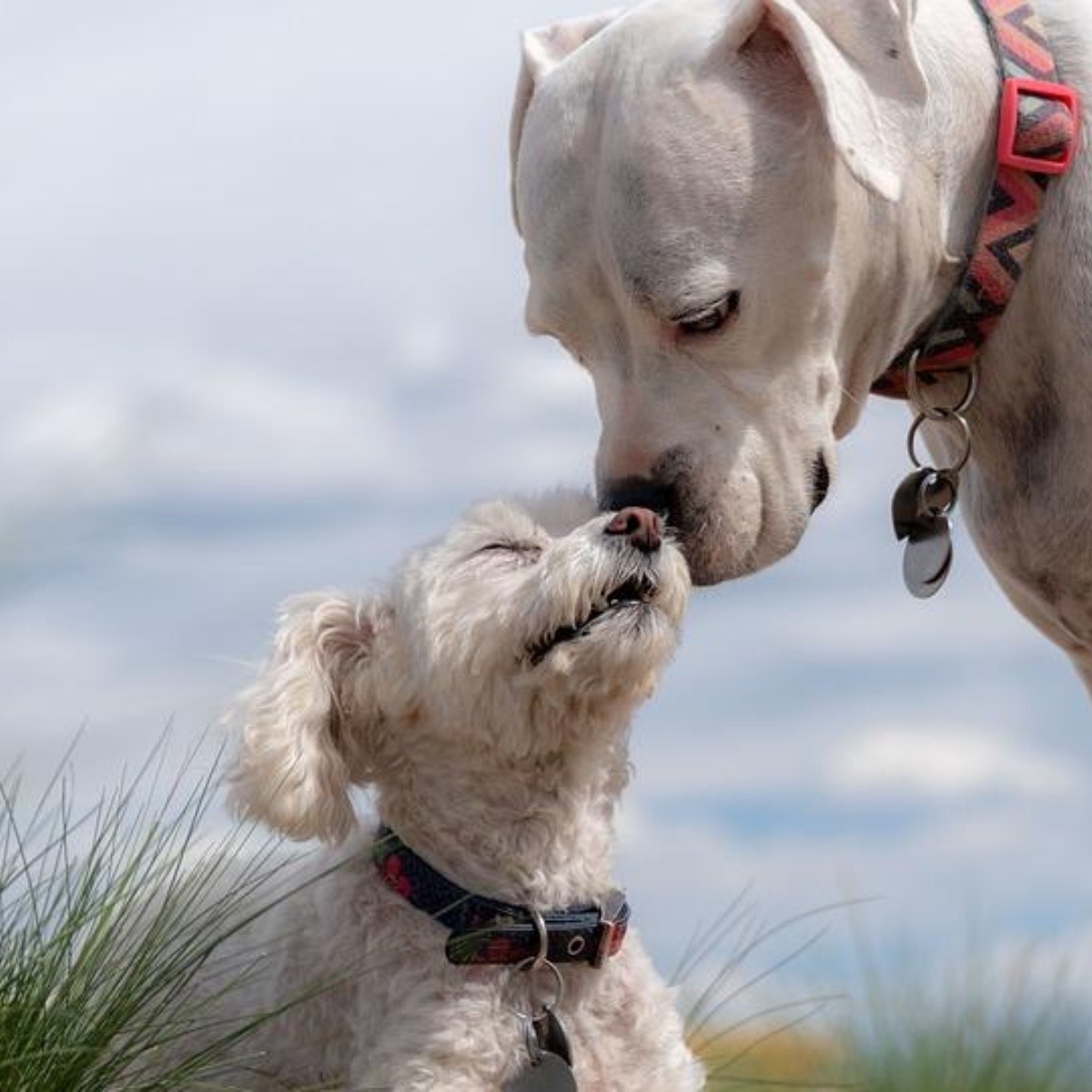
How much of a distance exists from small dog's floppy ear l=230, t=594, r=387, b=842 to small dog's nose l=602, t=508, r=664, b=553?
1.87 feet

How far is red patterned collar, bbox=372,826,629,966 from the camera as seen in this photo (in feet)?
15.5

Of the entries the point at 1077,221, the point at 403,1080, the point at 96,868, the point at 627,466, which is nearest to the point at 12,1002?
the point at 96,868

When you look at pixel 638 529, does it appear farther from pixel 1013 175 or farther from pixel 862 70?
pixel 1013 175

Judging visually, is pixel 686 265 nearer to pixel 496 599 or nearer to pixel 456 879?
pixel 496 599

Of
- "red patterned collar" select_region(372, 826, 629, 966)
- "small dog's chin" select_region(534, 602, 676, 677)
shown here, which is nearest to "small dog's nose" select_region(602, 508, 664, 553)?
"small dog's chin" select_region(534, 602, 676, 677)

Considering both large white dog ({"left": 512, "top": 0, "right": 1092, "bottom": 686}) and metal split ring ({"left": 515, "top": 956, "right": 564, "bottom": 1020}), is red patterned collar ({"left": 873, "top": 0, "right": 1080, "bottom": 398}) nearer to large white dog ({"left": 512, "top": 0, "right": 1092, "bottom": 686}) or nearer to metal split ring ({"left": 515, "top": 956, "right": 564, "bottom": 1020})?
large white dog ({"left": 512, "top": 0, "right": 1092, "bottom": 686})

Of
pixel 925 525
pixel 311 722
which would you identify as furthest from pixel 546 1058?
pixel 925 525

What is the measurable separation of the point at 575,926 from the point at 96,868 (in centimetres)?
97

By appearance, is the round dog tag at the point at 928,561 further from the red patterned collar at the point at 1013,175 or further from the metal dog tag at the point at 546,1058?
the metal dog tag at the point at 546,1058

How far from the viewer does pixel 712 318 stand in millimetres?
5082

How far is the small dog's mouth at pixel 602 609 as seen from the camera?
467 cm

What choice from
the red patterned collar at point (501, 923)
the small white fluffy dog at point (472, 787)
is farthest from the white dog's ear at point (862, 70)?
the red patterned collar at point (501, 923)

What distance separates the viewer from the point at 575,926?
477 cm

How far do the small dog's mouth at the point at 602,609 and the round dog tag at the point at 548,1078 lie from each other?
2.37ft
